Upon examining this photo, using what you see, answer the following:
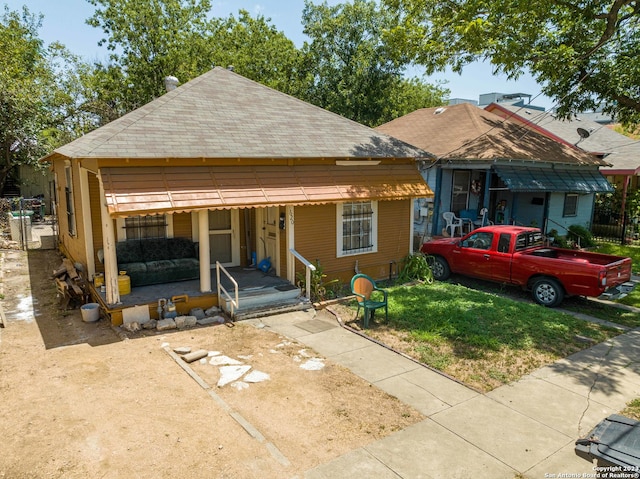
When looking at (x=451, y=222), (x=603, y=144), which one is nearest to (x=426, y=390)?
(x=451, y=222)

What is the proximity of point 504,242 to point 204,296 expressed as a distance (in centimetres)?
801

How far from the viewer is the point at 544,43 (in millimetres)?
14828

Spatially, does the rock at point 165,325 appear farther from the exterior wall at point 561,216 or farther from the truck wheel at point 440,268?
the exterior wall at point 561,216

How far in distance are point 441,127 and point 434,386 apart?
15.0 m

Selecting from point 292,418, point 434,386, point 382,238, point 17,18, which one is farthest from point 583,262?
point 17,18

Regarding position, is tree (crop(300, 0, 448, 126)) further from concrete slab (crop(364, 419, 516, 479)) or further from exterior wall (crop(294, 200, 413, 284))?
concrete slab (crop(364, 419, 516, 479))

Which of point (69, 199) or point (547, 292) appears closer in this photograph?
point (547, 292)

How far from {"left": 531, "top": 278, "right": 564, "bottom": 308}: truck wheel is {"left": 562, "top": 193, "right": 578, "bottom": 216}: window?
34.0 feet

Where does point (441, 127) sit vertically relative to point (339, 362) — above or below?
above

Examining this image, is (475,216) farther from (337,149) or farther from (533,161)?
(337,149)

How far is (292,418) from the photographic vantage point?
6062 mm

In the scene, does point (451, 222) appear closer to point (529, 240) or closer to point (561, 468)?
point (529, 240)

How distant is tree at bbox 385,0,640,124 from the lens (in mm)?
13242

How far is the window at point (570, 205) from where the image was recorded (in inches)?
788
